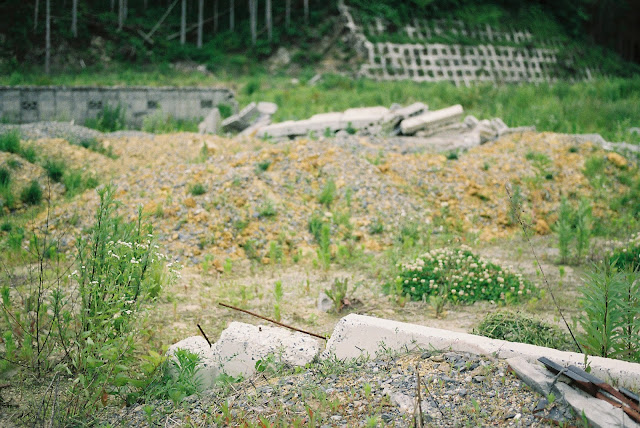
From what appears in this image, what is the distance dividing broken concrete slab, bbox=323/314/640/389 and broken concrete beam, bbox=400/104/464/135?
800cm

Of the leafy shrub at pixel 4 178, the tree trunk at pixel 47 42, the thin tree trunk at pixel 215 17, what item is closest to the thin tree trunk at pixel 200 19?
the thin tree trunk at pixel 215 17

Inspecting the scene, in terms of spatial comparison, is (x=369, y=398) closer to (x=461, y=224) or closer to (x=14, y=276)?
(x=14, y=276)

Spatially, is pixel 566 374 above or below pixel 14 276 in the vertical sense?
above

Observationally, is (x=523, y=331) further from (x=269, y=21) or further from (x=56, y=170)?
(x=269, y=21)

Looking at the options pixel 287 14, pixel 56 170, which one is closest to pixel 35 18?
pixel 287 14

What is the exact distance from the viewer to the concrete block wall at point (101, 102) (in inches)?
518

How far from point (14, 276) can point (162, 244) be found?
1553mm

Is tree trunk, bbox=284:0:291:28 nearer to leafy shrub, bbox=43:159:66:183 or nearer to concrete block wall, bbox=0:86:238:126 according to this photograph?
concrete block wall, bbox=0:86:238:126

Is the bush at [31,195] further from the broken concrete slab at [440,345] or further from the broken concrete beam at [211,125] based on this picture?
the broken concrete slab at [440,345]

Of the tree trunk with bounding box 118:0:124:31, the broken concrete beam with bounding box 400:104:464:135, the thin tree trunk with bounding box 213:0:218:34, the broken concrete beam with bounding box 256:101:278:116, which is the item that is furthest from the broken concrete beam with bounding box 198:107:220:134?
the thin tree trunk with bounding box 213:0:218:34

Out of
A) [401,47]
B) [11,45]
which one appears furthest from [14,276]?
[401,47]

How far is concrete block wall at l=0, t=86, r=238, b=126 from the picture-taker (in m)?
13.2

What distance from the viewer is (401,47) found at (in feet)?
78.4

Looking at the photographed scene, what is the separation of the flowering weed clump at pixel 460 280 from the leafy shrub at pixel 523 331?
1.01 meters
